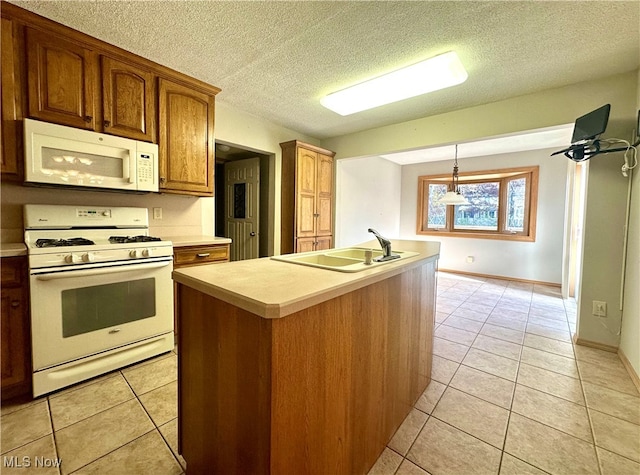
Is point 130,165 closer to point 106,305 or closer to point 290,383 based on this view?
point 106,305

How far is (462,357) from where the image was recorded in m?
2.28

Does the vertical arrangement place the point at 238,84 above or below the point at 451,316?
above

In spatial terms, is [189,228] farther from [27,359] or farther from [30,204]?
[27,359]

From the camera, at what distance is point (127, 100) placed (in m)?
2.11

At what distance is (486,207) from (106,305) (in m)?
6.09

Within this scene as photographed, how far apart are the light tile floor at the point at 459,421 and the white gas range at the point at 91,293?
0.51 feet

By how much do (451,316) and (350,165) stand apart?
9.19 feet

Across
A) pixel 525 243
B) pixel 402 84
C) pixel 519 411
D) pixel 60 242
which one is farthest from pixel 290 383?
pixel 525 243

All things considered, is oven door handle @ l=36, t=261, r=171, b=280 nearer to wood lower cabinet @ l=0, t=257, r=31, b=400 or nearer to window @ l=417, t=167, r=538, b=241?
wood lower cabinet @ l=0, t=257, r=31, b=400

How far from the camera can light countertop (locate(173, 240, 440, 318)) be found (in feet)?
2.54

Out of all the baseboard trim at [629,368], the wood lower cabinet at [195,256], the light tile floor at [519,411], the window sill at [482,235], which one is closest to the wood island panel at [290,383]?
the light tile floor at [519,411]

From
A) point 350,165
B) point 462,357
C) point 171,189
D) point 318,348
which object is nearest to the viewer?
point 318,348

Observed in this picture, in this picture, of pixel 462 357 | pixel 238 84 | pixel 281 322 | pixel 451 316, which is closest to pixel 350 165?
pixel 238 84

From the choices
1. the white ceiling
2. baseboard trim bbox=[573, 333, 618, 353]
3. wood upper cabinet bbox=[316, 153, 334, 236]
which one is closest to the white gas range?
wood upper cabinet bbox=[316, 153, 334, 236]
